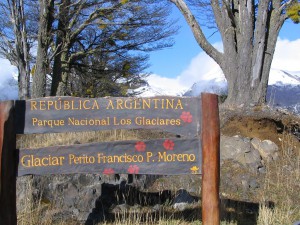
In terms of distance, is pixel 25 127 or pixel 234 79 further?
pixel 234 79

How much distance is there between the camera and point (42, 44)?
1680 cm

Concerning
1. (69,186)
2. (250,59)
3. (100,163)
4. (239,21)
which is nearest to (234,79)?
(250,59)

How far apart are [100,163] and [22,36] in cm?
1287

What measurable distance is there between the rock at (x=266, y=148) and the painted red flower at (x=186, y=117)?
4016 millimetres

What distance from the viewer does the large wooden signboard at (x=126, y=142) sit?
14.8ft

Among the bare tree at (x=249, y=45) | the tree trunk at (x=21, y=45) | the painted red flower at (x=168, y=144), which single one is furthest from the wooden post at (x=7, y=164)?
the tree trunk at (x=21, y=45)

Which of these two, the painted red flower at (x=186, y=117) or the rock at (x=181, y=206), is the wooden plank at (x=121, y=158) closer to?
the painted red flower at (x=186, y=117)

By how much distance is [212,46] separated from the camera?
12.3m

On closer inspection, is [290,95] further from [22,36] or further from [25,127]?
[25,127]

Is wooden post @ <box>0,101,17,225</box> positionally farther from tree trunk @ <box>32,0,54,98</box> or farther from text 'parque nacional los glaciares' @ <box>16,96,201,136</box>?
tree trunk @ <box>32,0,54,98</box>

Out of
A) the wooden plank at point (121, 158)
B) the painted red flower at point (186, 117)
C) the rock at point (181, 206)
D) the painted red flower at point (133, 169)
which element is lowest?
the rock at point (181, 206)

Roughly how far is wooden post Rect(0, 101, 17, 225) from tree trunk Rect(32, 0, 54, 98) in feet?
41.3

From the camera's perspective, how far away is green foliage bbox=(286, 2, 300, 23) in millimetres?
11086

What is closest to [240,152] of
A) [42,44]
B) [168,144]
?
[168,144]
